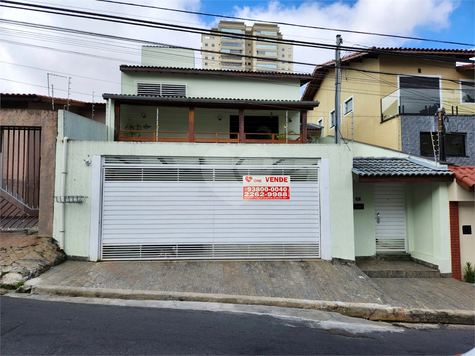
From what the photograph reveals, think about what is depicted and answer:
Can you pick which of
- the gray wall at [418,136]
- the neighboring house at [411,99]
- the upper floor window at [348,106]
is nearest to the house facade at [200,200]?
the neighboring house at [411,99]

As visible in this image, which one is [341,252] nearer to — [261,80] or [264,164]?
[264,164]

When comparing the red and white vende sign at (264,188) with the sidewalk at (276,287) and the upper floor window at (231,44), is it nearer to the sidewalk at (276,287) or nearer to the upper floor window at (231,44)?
the sidewalk at (276,287)

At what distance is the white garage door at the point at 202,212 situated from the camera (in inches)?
298

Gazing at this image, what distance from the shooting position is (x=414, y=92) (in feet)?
41.4

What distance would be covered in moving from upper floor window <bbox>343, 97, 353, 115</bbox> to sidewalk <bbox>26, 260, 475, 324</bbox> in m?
11.0

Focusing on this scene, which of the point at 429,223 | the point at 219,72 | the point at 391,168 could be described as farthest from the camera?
the point at 219,72

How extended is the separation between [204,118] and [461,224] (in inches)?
387

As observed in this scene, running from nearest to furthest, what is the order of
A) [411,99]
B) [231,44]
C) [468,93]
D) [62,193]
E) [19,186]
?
[62,193] < [19,186] < [411,99] < [468,93] < [231,44]

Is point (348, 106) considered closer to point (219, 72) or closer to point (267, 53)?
point (219, 72)

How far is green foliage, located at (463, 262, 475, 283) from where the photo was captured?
289 inches

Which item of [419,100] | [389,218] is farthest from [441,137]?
[419,100]

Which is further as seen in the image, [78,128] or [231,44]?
[231,44]

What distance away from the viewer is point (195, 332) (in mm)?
4078

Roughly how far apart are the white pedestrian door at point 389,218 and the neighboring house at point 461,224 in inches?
53.7
